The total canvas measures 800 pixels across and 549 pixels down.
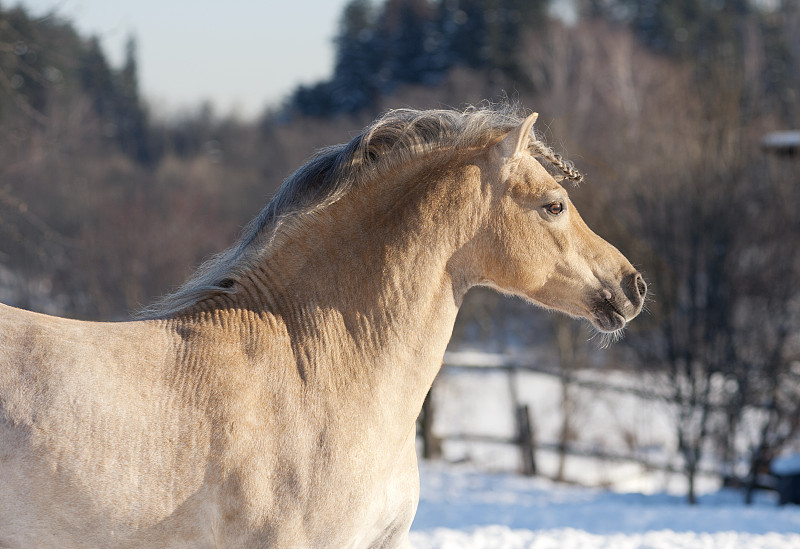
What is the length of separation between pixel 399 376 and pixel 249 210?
28.4 meters

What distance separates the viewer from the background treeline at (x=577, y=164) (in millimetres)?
11055

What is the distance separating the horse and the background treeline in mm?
860

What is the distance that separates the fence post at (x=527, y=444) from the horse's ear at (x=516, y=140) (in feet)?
37.3

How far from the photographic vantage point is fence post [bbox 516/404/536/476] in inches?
547

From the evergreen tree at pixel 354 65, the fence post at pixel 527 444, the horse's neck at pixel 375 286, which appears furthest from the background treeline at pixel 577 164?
the fence post at pixel 527 444

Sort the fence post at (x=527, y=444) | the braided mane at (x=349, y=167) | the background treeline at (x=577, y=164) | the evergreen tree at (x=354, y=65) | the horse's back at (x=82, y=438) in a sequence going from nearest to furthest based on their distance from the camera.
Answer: the horse's back at (x=82, y=438) → the braided mane at (x=349, y=167) → the background treeline at (x=577, y=164) → the fence post at (x=527, y=444) → the evergreen tree at (x=354, y=65)

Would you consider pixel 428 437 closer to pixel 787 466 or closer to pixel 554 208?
pixel 787 466

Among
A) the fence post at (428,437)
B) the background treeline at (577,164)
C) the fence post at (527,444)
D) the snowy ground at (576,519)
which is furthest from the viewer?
the fence post at (428,437)

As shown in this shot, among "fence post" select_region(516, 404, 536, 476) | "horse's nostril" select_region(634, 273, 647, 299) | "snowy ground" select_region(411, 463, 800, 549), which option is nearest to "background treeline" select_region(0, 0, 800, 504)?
"horse's nostril" select_region(634, 273, 647, 299)

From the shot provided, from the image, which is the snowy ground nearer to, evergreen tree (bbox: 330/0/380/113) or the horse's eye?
the horse's eye

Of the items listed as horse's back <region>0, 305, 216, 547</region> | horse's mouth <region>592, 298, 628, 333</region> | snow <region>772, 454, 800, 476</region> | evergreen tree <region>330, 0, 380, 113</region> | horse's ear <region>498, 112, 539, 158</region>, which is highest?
evergreen tree <region>330, 0, 380, 113</region>

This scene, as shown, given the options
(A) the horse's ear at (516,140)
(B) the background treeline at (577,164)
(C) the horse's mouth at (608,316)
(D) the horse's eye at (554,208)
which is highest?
(B) the background treeline at (577,164)

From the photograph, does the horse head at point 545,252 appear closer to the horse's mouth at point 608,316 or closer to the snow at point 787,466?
the horse's mouth at point 608,316

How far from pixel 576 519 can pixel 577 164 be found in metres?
12.3
